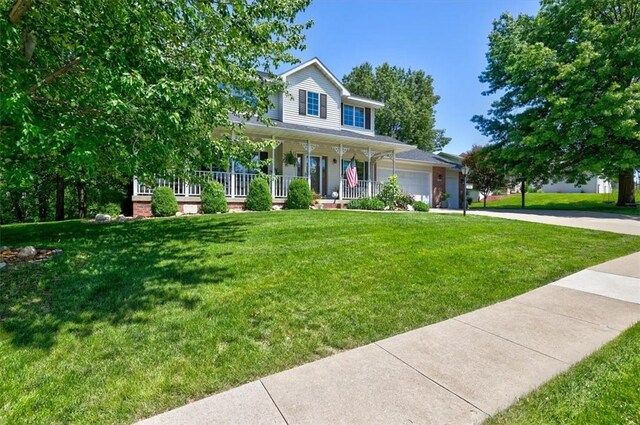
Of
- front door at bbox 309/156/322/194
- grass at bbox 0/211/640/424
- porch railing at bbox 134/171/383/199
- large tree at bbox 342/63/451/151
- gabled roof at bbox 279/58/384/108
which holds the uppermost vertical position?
large tree at bbox 342/63/451/151

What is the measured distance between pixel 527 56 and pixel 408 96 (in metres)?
19.9

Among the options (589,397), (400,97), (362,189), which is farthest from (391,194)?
(400,97)

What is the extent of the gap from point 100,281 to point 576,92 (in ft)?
65.2

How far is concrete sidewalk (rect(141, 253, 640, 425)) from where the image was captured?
2.01 m

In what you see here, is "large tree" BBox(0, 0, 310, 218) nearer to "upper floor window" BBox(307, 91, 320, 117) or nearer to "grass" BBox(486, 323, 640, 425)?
"grass" BBox(486, 323, 640, 425)

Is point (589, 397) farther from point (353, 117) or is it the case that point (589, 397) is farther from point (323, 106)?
point (353, 117)

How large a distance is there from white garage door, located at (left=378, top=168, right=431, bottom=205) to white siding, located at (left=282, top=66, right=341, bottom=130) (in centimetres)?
517

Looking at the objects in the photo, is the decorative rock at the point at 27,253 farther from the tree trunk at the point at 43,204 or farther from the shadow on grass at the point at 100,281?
the tree trunk at the point at 43,204

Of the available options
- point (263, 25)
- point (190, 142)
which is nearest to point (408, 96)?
point (263, 25)

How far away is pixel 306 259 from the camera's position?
17.0 ft

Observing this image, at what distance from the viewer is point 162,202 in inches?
437

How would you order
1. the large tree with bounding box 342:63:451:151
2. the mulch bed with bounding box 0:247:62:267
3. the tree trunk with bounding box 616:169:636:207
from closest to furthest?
1. the mulch bed with bounding box 0:247:62:267
2. the tree trunk with bounding box 616:169:636:207
3. the large tree with bounding box 342:63:451:151

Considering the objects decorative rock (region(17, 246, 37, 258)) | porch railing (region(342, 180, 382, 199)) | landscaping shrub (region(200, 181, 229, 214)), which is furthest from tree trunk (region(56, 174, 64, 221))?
porch railing (region(342, 180, 382, 199))

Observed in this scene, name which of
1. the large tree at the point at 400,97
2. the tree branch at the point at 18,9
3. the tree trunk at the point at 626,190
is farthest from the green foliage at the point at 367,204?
the large tree at the point at 400,97
